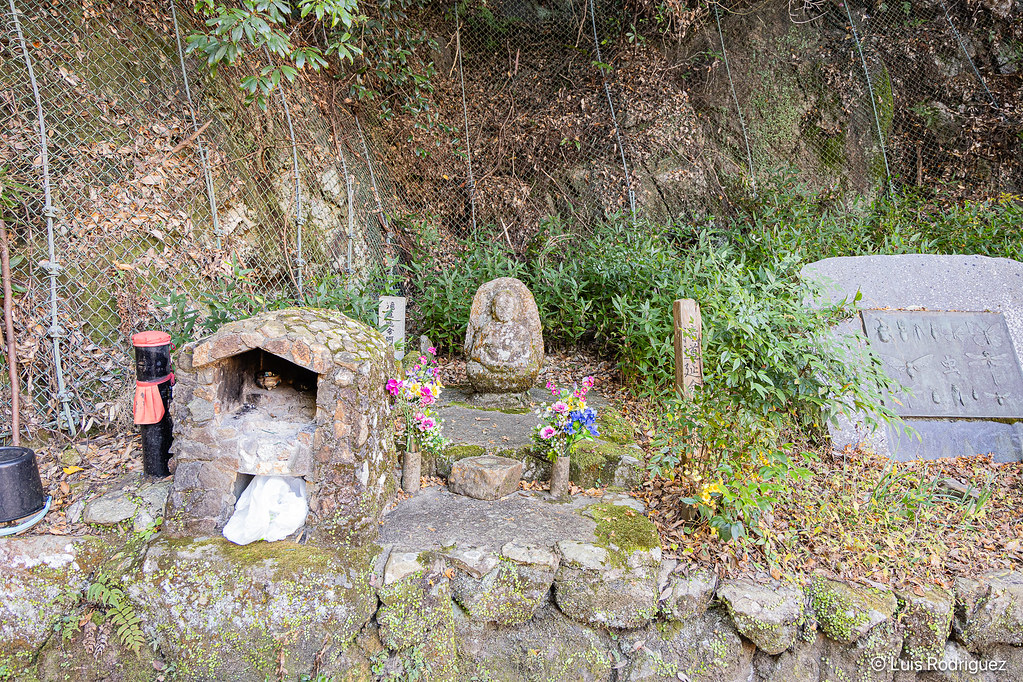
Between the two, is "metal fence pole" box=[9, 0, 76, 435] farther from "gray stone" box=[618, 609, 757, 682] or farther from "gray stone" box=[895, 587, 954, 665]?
"gray stone" box=[895, 587, 954, 665]

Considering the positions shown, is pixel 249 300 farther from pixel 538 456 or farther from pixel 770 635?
pixel 770 635

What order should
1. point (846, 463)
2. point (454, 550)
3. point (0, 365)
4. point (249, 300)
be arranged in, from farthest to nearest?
point (249, 300) → point (846, 463) → point (0, 365) → point (454, 550)

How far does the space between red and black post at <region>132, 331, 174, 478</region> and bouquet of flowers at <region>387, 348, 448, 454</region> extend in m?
1.28

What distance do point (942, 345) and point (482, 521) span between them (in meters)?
3.78

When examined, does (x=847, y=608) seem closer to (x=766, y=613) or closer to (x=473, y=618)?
(x=766, y=613)

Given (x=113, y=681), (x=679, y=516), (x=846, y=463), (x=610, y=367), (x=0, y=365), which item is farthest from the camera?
(x=610, y=367)

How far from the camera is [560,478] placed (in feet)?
10.4

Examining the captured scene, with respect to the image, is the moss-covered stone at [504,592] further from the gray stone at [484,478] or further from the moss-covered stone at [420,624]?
the gray stone at [484,478]

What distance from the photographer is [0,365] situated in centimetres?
337

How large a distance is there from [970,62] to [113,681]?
34.5 ft

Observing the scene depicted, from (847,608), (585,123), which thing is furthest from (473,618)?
(585,123)

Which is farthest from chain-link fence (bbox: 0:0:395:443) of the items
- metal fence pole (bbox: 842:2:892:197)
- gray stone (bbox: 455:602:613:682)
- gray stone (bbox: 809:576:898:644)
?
metal fence pole (bbox: 842:2:892:197)

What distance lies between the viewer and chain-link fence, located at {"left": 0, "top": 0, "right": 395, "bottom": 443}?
3.50 meters

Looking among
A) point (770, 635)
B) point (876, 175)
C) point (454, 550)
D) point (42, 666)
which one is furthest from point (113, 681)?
point (876, 175)
